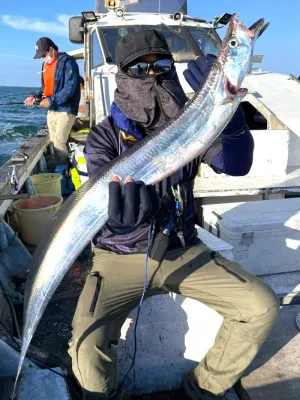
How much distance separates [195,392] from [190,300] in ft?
2.04

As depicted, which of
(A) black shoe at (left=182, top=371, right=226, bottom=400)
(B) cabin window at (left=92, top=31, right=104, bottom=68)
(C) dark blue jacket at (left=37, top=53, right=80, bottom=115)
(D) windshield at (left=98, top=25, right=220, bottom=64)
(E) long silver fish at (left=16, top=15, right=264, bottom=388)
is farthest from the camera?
(C) dark blue jacket at (left=37, top=53, right=80, bottom=115)

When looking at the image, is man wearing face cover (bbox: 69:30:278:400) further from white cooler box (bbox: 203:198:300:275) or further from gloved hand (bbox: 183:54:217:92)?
white cooler box (bbox: 203:198:300:275)

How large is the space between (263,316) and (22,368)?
1.54 metres

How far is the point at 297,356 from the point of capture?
3.03 m

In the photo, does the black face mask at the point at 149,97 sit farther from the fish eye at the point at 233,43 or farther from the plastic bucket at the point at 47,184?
the plastic bucket at the point at 47,184

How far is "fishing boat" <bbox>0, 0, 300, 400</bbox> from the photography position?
9.15ft

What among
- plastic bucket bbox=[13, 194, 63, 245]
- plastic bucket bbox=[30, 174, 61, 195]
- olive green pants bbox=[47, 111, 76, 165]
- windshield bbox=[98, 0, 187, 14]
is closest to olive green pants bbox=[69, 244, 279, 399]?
plastic bucket bbox=[13, 194, 63, 245]

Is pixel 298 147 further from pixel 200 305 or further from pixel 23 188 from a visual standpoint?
pixel 23 188

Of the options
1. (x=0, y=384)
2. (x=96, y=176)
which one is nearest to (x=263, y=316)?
(x=96, y=176)

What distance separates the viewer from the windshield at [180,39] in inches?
301

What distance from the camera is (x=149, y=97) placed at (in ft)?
8.87

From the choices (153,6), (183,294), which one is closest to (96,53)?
(153,6)

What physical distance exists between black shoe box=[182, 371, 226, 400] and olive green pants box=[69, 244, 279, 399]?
37mm

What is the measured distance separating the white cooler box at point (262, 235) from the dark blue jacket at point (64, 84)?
17.7 ft
